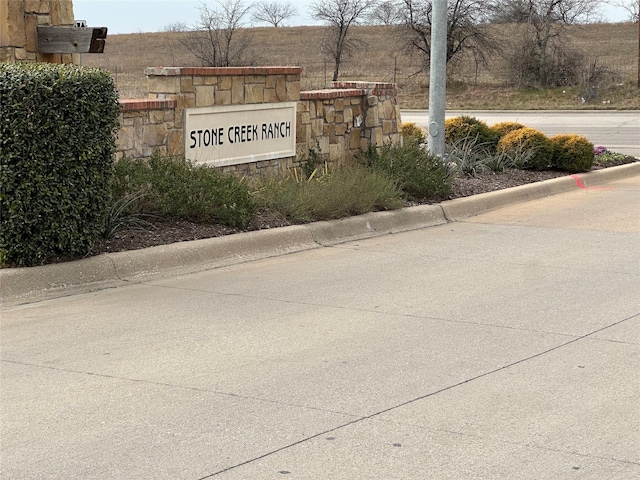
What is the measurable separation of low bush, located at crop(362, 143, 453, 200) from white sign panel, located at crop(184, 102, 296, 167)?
122 cm

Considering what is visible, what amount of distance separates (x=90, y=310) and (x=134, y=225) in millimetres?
2234

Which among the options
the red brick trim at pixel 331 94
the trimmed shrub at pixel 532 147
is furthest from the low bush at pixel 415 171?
the trimmed shrub at pixel 532 147

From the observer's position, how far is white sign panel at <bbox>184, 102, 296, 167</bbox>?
11.2 meters

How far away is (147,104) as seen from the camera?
10.5 metres

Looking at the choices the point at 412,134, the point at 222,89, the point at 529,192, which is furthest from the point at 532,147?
the point at 222,89

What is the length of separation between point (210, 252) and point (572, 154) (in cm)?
880

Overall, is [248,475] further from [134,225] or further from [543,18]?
[543,18]

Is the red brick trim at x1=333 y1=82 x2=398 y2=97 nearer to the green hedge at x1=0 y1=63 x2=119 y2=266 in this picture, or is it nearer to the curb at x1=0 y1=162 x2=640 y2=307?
the curb at x1=0 y1=162 x2=640 y2=307

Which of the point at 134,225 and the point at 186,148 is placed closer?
the point at 134,225

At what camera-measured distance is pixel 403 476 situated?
A: 452 centimetres

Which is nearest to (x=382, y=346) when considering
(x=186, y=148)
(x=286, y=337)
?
(x=286, y=337)

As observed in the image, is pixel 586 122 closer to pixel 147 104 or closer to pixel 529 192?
pixel 529 192

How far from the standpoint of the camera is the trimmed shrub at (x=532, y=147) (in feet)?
53.6

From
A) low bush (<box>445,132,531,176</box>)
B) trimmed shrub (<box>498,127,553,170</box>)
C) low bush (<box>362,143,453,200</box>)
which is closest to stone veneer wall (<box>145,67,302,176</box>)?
low bush (<box>362,143,453,200</box>)
